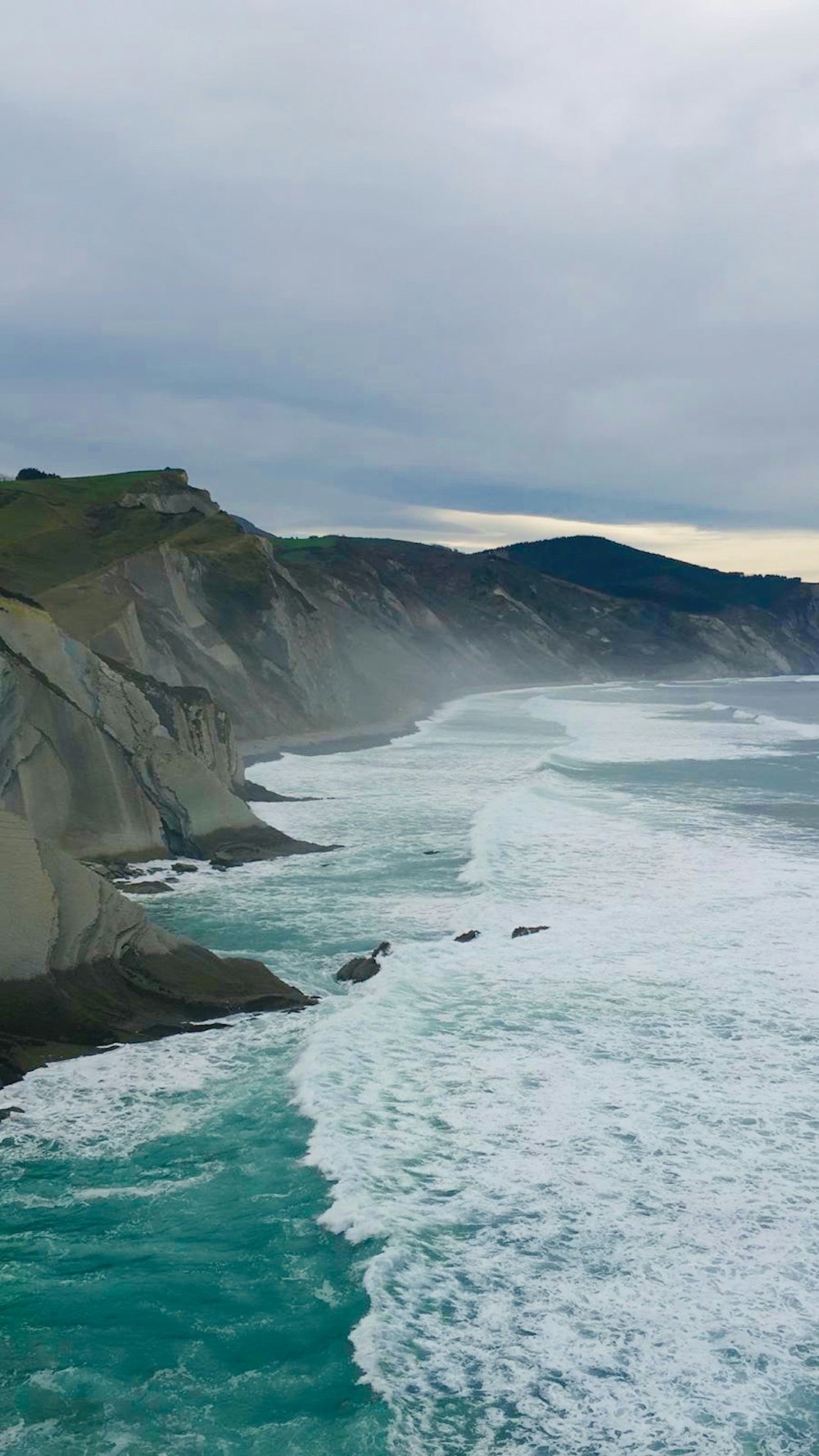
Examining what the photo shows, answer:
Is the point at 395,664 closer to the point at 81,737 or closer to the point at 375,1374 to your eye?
the point at 81,737

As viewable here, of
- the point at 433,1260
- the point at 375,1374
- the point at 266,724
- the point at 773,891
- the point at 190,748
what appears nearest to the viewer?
the point at 375,1374

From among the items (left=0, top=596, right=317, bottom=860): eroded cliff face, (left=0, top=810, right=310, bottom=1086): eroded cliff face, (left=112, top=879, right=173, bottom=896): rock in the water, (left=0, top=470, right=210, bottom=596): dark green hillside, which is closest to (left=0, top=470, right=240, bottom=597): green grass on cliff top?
(left=0, top=470, right=210, bottom=596): dark green hillside

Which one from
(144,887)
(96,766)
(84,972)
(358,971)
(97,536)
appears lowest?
(358,971)

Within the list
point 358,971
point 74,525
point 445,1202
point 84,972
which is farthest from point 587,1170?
point 74,525

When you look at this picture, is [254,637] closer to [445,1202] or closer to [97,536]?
[97,536]

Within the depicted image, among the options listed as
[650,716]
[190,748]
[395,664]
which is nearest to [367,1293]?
[190,748]

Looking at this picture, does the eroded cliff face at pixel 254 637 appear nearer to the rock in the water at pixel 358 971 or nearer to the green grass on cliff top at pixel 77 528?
the green grass on cliff top at pixel 77 528
